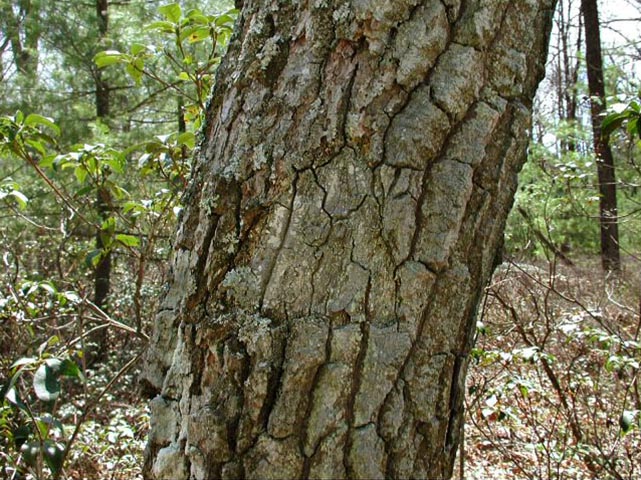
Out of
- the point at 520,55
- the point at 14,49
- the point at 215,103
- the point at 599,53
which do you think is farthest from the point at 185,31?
the point at 599,53

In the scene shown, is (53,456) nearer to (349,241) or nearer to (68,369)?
(68,369)

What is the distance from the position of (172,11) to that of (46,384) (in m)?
1.35

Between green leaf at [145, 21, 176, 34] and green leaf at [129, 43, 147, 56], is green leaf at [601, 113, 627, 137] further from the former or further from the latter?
green leaf at [129, 43, 147, 56]

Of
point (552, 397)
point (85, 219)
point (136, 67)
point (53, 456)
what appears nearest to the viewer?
point (53, 456)

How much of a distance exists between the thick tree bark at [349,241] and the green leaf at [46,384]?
0.98 metres

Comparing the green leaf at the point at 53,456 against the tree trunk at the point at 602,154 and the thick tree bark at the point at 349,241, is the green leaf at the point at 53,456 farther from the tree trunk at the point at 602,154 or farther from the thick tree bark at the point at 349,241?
the tree trunk at the point at 602,154

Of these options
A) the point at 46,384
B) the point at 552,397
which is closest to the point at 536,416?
the point at 552,397

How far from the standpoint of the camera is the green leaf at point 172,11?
6.95ft

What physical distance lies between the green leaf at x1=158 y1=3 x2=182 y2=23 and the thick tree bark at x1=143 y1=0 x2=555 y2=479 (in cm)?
133

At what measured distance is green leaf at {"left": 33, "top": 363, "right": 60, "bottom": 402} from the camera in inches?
69.2

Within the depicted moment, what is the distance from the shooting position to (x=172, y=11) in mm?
2172

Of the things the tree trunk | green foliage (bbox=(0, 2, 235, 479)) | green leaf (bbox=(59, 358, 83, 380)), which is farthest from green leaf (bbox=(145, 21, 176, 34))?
the tree trunk

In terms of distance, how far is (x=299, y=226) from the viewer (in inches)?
34.2

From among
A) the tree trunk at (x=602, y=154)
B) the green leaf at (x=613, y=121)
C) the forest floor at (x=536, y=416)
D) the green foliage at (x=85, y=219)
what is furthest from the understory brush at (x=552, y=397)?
the tree trunk at (x=602, y=154)
